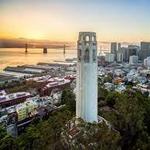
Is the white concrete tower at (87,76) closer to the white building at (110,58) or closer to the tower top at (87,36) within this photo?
the tower top at (87,36)

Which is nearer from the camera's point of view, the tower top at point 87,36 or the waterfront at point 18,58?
the tower top at point 87,36

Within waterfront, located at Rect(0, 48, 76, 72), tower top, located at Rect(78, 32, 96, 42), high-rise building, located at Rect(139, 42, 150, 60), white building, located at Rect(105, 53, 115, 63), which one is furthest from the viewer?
high-rise building, located at Rect(139, 42, 150, 60)

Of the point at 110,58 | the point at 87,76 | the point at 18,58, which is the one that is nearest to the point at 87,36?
the point at 87,76

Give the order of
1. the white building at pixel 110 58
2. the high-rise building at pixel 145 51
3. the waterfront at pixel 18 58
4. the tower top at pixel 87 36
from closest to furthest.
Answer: the tower top at pixel 87 36, the waterfront at pixel 18 58, the white building at pixel 110 58, the high-rise building at pixel 145 51

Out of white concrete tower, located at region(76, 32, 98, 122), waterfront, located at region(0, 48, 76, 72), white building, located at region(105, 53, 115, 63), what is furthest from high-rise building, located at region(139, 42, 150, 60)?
white concrete tower, located at region(76, 32, 98, 122)

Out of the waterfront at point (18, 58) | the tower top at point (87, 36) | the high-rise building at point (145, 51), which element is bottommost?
the waterfront at point (18, 58)

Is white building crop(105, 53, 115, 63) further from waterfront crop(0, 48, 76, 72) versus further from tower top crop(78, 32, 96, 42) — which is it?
tower top crop(78, 32, 96, 42)

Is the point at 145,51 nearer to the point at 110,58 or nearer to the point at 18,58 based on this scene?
the point at 110,58

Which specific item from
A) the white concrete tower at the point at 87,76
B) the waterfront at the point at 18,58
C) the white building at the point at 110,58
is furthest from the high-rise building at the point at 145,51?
the white concrete tower at the point at 87,76

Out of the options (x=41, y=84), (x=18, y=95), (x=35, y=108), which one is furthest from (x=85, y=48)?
(x=41, y=84)
